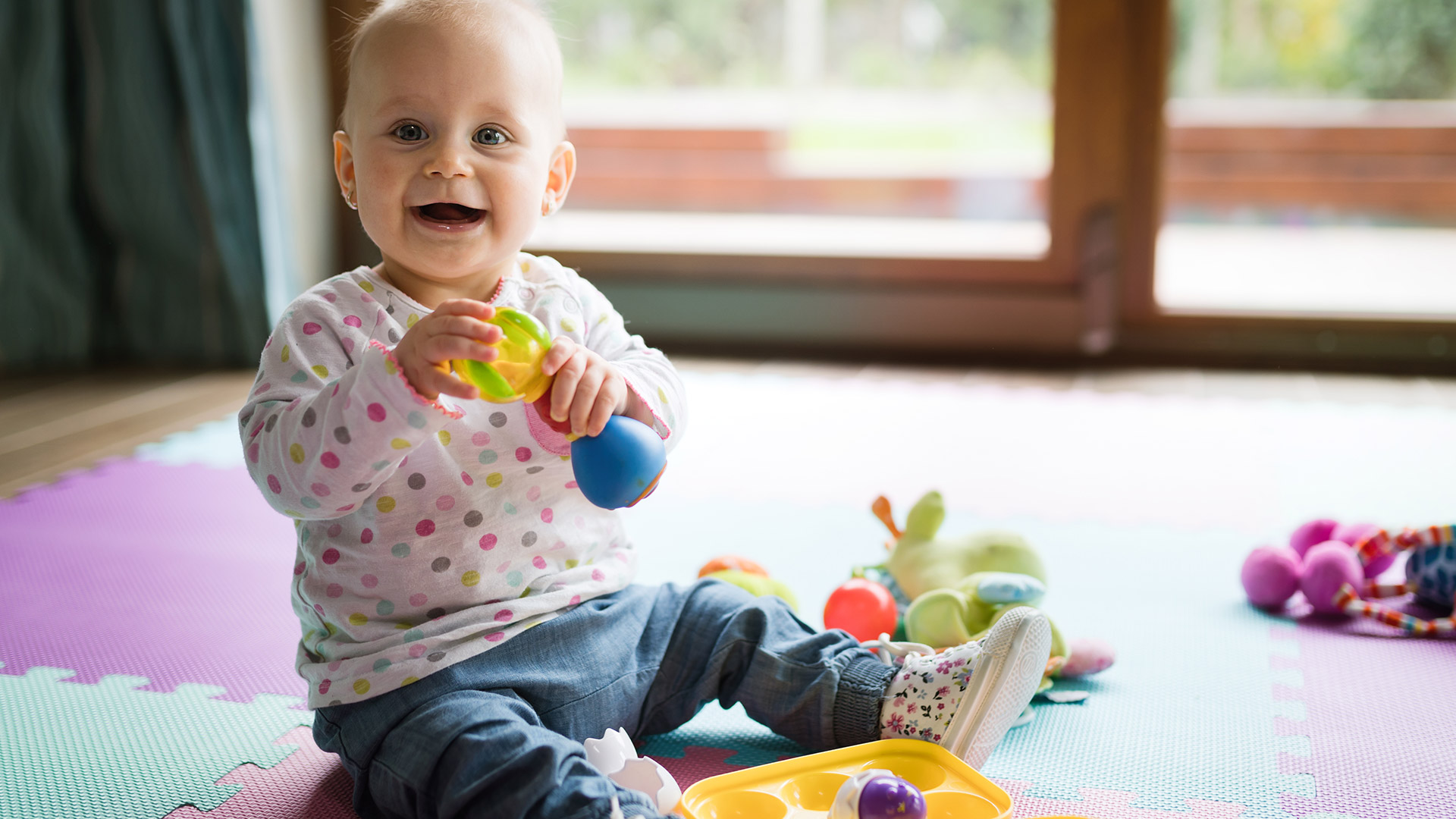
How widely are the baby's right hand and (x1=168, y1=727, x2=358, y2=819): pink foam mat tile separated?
29 cm

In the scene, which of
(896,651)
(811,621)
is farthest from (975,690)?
(811,621)

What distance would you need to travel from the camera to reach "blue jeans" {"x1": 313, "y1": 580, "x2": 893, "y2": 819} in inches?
27.2

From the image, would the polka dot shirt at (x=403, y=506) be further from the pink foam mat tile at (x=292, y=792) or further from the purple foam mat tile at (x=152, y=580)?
the purple foam mat tile at (x=152, y=580)

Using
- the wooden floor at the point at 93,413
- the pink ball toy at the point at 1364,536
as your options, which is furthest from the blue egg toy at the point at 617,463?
the wooden floor at the point at 93,413

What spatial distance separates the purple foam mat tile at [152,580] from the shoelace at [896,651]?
17.2 inches

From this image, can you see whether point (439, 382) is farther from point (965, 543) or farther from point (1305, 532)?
point (1305, 532)

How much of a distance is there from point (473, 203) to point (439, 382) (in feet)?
0.51

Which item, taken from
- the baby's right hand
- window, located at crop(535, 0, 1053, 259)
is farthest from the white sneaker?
window, located at crop(535, 0, 1053, 259)

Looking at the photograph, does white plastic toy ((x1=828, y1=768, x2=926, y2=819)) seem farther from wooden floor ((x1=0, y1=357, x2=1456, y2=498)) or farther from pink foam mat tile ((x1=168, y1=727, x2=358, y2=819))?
wooden floor ((x1=0, y1=357, x2=1456, y2=498))

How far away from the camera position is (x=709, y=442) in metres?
1.71

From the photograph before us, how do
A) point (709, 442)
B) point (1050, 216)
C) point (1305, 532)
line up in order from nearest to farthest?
point (1305, 532) → point (709, 442) → point (1050, 216)

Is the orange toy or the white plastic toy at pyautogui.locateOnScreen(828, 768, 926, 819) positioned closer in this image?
the white plastic toy at pyautogui.locateOnScreen(828, 768, 926, 819)

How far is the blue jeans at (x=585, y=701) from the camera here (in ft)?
2.26

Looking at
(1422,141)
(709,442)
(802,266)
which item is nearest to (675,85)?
(802,266)
